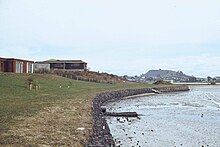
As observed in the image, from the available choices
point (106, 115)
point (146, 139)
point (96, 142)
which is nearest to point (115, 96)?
point (106, 115)

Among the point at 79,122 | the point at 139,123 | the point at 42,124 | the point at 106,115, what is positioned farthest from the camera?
the point at 106,115

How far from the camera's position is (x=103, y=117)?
80.0ft

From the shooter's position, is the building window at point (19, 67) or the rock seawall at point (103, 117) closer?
the rock seawall at point (103, 117)

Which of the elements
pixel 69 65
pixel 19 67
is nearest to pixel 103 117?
pixel 19 67

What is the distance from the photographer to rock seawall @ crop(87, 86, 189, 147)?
13555 mm

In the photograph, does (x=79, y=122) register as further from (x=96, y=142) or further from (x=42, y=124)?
(x=96, y=142)

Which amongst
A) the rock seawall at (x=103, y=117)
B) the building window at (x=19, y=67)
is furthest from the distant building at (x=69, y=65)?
the building window at (x=19, y=67)

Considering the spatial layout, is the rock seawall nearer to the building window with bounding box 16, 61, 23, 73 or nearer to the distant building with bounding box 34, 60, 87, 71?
the building window with bounding box 16, 61, 23, 73

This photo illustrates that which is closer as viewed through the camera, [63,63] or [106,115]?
[106,115]

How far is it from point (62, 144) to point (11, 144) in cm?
A: 175

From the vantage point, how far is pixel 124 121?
80.0ft

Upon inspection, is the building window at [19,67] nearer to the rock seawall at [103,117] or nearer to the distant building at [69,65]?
the rock seawall at [103,117]

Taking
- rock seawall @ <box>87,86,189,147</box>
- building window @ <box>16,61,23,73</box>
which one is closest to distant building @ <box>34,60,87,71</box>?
rock seawall @ <box>87,86,189,147</box>

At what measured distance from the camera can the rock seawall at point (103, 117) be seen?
13555 millimetres
